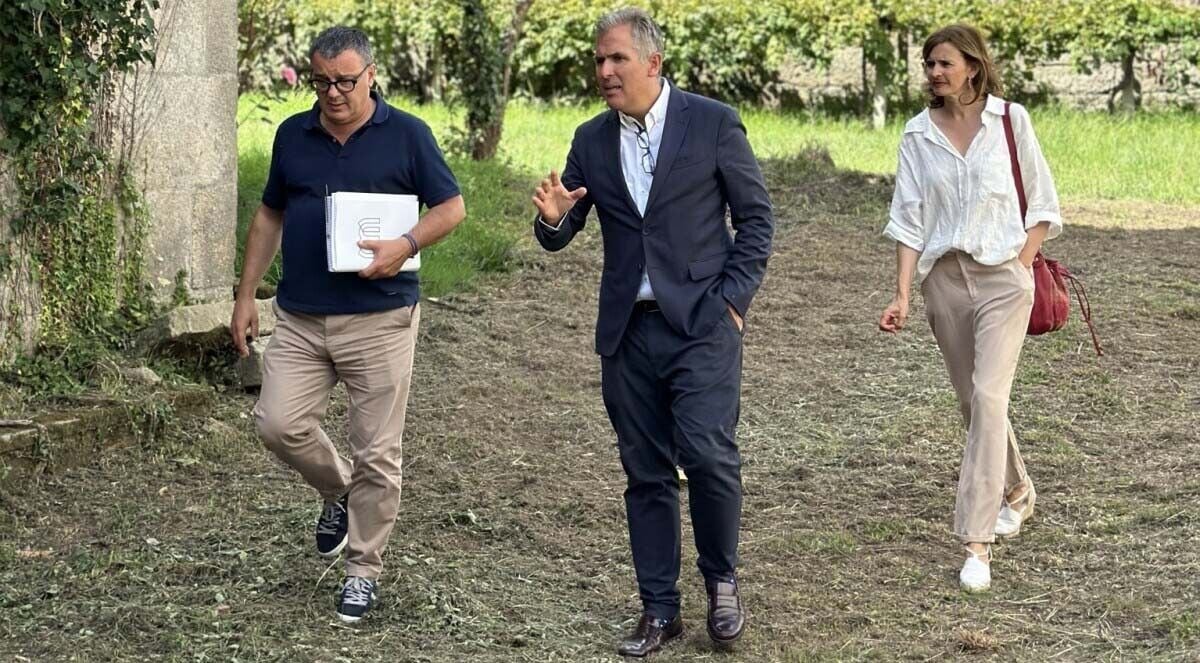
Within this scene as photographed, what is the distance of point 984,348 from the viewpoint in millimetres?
5914

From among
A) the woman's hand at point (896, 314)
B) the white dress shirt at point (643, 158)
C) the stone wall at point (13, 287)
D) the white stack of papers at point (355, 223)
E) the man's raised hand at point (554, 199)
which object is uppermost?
the white dress shirt at point (643, 158)

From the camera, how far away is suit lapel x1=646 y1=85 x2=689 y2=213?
5.12 metres

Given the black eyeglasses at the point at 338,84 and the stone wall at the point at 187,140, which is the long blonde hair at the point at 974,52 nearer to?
the black eyeglasses at the point at 338,84

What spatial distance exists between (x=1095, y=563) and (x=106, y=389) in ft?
14.1

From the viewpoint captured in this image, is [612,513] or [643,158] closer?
[643,158]

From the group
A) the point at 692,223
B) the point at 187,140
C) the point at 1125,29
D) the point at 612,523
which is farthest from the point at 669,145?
the point at 1125,29

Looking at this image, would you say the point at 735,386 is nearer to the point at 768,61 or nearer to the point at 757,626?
the point at 757,626

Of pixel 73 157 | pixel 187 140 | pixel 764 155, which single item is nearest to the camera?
pixel 73 157

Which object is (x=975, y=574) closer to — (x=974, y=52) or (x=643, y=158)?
(x=974, y=52)

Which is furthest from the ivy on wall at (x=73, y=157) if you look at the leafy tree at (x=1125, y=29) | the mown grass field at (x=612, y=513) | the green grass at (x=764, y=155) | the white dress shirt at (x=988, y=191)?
the leafy tree at (x=1125, y=29)

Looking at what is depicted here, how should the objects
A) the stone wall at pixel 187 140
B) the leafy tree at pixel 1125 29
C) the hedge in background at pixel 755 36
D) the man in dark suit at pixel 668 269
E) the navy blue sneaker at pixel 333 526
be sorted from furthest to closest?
1. the hedge in background at pixel 755 36
2. the leafy tree at pixel 1125 29
3. the stone wall at pixel 187 140
4. the navy blue sneaker at pixel 333 526
5. the man in dark suit at pixel 668 269

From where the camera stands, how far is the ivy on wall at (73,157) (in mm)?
7297

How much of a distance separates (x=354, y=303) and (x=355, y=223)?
293 mm

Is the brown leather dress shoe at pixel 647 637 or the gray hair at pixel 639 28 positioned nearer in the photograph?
the gray hair at pixel 639 28
